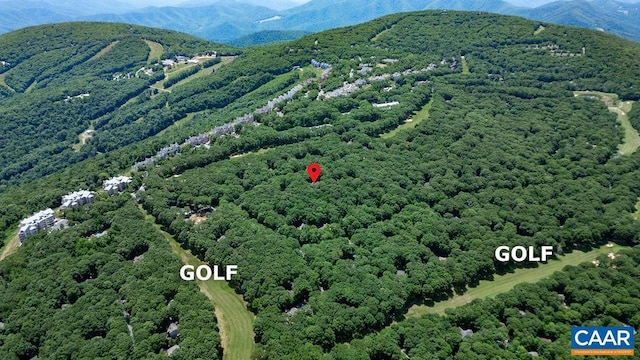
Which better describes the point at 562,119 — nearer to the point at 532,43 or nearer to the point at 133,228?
the point at 532,43

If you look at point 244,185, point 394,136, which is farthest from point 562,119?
point 244,185

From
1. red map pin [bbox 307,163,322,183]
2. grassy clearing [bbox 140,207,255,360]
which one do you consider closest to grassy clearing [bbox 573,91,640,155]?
red map pin [bbox 307,163,322,183]

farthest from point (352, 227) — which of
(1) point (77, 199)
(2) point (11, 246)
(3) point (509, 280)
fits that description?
(2) point (11, 246)

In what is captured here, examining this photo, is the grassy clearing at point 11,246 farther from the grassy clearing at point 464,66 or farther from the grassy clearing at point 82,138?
the grassy clearing at point 464,66

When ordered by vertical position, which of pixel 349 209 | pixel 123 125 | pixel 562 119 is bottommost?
pixel 123 125

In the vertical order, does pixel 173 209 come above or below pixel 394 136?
below
